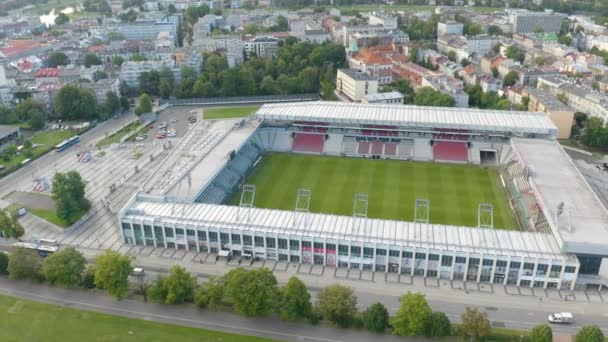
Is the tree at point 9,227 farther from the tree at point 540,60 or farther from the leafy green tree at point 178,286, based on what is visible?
the tree at point 540,60

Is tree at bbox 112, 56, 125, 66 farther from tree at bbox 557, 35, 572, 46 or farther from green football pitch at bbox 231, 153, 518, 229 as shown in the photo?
tree at bbox 557, 35, 572, 46

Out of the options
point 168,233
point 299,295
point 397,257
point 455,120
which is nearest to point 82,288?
point 168,233

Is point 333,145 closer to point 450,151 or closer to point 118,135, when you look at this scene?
point 450,151

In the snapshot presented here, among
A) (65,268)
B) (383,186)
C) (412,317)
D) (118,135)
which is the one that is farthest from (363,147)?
(65,268)

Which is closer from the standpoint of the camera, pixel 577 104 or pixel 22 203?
pixel 22 203

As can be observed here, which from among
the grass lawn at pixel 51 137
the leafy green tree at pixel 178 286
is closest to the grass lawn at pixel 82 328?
the leafy green tree at pixel 178 286

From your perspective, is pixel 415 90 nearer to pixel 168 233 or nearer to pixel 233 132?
pixel 233 132

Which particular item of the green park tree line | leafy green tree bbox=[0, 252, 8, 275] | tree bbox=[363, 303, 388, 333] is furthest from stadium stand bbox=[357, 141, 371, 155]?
leafy green tree bbox=[0, 252, 8, 275]
